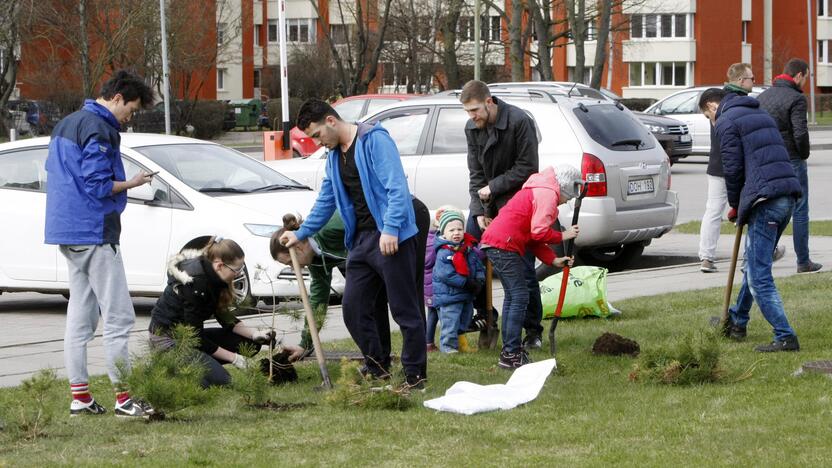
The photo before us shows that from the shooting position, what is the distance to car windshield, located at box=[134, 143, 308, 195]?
11.5m

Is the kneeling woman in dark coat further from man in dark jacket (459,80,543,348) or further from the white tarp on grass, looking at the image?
man in dark jacket (459,80,543,348)

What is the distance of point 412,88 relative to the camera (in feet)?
183

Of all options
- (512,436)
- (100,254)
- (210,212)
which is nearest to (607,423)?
(512,436)

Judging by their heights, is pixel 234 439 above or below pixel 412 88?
below

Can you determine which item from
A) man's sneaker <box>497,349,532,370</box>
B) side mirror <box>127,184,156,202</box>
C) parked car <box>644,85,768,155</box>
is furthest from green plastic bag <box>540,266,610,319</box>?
parked car <box>644,85,768,155</box>

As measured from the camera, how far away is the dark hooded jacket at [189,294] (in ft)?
23.9

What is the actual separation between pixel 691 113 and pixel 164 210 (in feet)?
70.1

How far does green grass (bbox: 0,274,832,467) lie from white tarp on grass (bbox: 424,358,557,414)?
7 centimetres

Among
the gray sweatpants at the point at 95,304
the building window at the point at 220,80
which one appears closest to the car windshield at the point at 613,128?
the gray sweatpants at the point at 95,304

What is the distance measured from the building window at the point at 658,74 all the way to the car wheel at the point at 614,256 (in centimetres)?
6597

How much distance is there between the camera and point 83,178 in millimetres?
6598

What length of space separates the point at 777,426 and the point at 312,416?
2.29 meters

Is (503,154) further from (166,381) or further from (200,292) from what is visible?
(166,381)

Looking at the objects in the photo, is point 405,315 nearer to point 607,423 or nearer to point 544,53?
point 607,423
